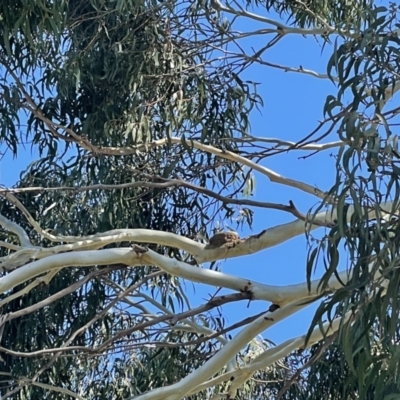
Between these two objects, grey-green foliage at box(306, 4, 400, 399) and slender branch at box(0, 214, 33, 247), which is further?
slender branch at box(0, 214, 33, 247)

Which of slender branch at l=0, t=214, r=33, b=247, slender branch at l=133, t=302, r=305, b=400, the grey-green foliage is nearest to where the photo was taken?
the grey-green foliage

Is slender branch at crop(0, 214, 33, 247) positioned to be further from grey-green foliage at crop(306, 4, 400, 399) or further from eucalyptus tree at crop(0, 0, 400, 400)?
grey-green foliage at crop(306, 4, 400, 399)

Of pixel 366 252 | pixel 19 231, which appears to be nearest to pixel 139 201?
pixel 19 231

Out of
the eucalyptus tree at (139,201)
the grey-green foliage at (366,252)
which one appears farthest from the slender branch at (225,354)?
the grey-green foliage at (366,252)

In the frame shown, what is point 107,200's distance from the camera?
463cm

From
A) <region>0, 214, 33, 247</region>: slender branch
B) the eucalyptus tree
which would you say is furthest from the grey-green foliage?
<region>0, 214, 33, 247</region>: slender branch

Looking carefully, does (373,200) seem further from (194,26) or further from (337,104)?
(194,26)

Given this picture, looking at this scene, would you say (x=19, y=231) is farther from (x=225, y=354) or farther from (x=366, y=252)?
(x=366, y=252)

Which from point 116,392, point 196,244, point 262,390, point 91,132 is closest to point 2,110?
point 91,132

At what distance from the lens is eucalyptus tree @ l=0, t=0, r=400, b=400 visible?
155 inches

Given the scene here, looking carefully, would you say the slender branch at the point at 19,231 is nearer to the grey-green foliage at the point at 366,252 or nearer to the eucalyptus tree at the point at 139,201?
the eucalyptus tree at the point at 139,201

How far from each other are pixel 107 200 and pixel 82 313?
2.34ft

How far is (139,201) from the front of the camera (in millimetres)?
4715

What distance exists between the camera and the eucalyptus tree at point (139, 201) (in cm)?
394
